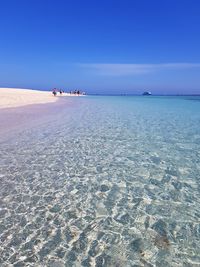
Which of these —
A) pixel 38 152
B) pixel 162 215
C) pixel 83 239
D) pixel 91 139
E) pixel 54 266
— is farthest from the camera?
pixel 91 139

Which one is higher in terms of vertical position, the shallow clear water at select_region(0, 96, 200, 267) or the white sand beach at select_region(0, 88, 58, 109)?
the shallow clear water at select_region(0, 96, 200, 267)

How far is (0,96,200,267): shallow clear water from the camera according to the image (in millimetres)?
4656

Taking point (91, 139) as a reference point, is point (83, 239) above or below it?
above

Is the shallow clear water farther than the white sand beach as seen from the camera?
No

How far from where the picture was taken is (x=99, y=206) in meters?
6.39

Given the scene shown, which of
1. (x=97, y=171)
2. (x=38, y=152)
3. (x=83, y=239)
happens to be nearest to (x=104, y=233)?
(x=83, y=239)

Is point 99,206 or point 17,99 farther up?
point 99,206

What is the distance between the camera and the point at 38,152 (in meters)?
11.3

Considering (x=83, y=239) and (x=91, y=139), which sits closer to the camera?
(x=83, y=239)

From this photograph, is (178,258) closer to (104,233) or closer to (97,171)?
(104,233)

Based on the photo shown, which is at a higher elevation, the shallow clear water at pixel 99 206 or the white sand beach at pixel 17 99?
the shallow clear water at pixel 99 206

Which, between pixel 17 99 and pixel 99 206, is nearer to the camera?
pixel 99 206

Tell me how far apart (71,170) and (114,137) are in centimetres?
608

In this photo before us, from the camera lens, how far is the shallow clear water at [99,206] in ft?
15.3
